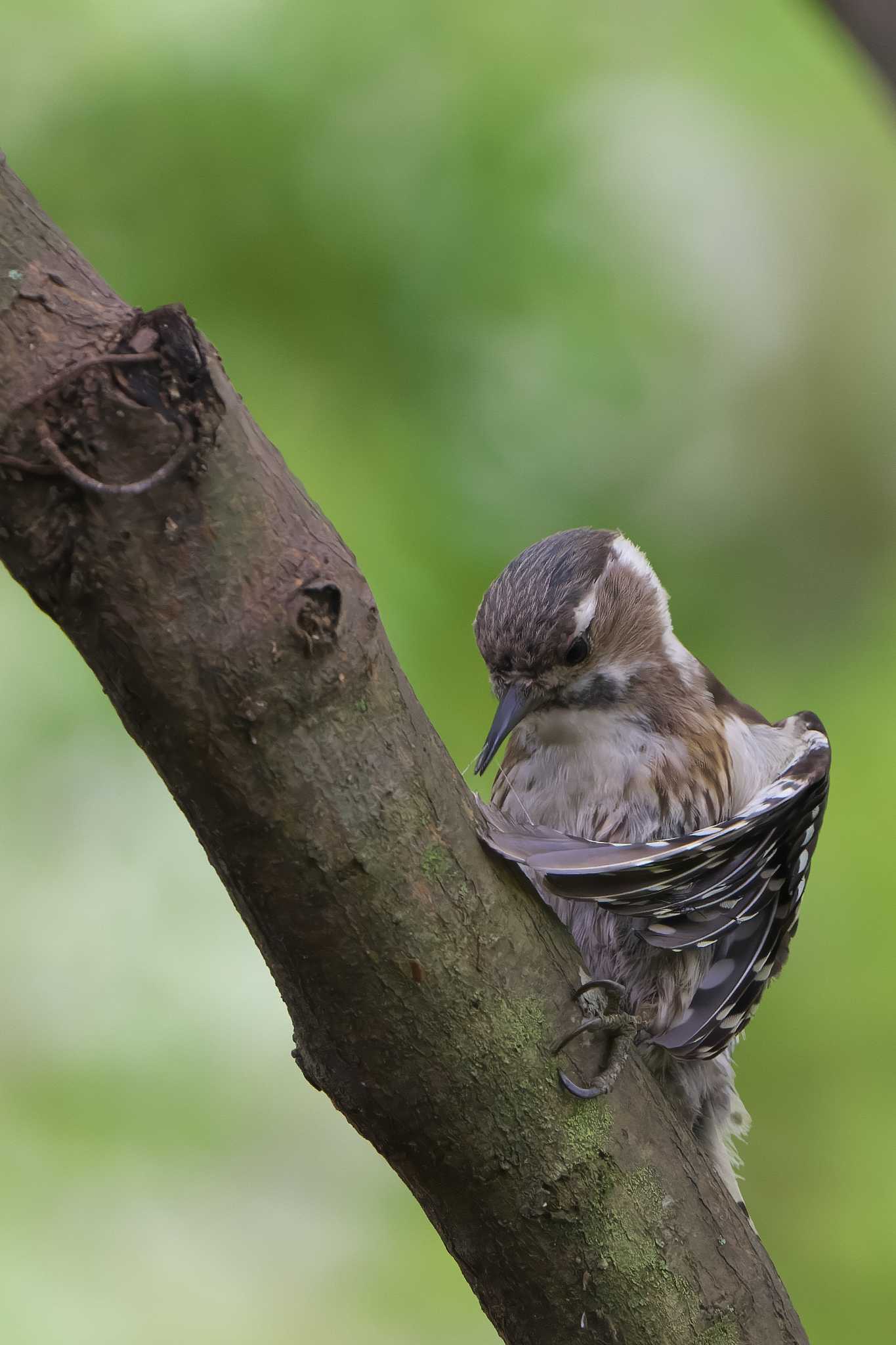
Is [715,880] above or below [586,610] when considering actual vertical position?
below

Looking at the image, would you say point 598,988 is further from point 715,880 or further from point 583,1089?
point 715,880

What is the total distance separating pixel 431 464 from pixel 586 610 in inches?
40.2

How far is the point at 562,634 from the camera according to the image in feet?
5.61

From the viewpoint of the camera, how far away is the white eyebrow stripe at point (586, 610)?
5.66 ft

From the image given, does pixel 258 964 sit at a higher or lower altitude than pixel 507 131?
lower

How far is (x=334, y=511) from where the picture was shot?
8.53 feet

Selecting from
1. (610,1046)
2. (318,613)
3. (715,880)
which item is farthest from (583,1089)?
(318,613)

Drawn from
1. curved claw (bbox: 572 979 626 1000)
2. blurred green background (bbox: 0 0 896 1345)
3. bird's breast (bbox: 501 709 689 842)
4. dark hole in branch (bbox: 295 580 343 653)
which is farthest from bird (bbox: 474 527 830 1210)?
blurred green background (bbox: 0 0 896 1345)

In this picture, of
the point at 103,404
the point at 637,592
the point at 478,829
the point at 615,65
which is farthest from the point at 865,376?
the point at 103,404

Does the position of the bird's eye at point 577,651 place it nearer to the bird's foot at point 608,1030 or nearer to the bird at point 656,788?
the bird at point 656,788

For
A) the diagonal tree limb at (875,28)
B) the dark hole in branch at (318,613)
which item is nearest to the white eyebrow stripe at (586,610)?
the dark hole in branch at (318,613)

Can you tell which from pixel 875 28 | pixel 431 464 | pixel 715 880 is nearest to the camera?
pixel 875 28

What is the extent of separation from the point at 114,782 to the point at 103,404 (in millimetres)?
1784

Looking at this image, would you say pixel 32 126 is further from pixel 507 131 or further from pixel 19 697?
pixel 19 697
